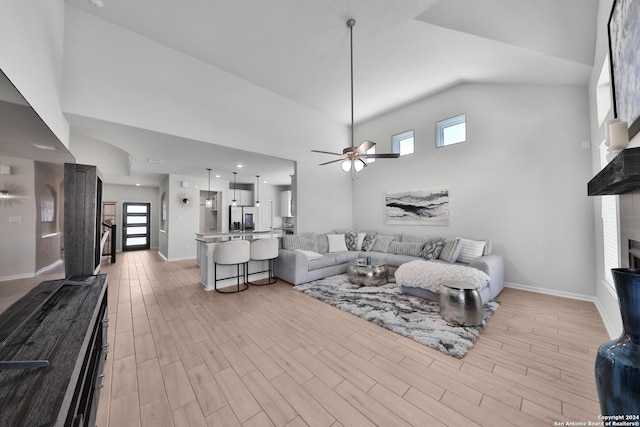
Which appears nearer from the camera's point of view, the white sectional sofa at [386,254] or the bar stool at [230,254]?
the white sectional sofa at [386,254]

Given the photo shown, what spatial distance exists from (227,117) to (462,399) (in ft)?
15.3

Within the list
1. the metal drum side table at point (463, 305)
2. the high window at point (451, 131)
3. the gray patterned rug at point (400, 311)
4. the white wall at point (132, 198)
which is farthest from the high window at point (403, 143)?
the white wall at point (132, 198)

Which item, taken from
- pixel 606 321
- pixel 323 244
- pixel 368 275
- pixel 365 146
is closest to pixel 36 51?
pixel 365 146

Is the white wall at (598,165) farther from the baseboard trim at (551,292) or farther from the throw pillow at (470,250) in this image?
the throw pillow at (470,250)

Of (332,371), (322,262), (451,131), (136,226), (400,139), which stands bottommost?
(332,371)

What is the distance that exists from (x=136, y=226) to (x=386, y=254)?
9414mm

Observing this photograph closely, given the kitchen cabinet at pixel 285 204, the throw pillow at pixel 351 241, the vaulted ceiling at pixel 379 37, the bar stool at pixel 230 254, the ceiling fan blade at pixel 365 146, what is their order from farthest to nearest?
1. the kitchen cabinet at pixel 285 204
2. the throw pillow at pixel 351 241
3. the bar stool at pixel 230 254
4. the ceiling fan blade at pixel 365 146
5. the vaulted ceiling at pixel 379 37

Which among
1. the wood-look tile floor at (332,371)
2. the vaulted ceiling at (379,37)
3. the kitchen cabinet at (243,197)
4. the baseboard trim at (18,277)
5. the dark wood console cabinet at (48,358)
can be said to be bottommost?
the wood-look tile floor at (332,371)

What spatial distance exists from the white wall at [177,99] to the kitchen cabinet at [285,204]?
153 inches

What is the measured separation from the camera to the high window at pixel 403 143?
18.0 ft

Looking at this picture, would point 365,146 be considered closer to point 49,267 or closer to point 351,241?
point 351,241

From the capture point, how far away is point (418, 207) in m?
5.18

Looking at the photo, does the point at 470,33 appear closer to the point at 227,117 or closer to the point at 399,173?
the point at 399,173

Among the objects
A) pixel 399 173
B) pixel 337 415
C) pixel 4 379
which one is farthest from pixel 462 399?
pixel 399 173
